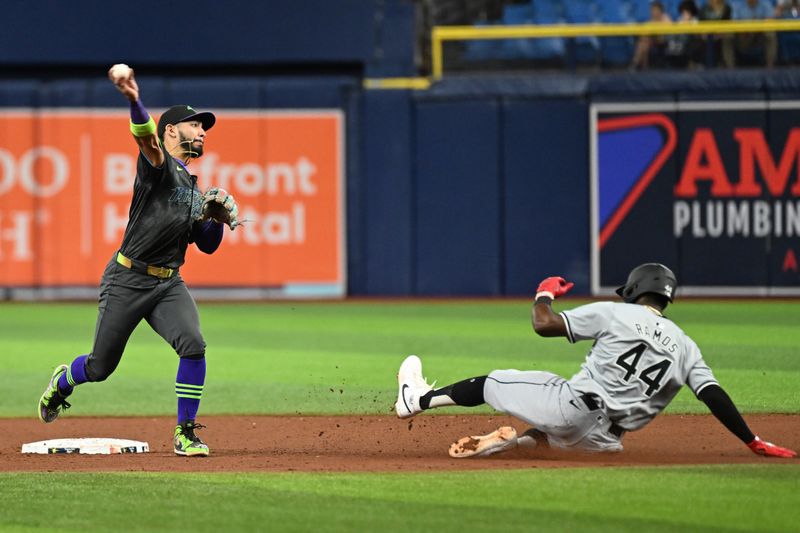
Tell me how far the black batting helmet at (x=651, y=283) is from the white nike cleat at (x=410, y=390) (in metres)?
1.24

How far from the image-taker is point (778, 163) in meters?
18.5

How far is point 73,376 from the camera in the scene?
7.48 meters

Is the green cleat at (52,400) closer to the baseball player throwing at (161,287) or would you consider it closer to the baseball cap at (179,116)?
the baseball player throwing at (161,287)

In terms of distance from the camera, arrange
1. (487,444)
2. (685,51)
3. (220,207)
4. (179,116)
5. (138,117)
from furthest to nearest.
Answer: (685,51) < (179,116) < (220,207) < (487,444) < (138,117)

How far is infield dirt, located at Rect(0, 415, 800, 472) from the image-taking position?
6844mm

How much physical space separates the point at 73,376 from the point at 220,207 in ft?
4.39

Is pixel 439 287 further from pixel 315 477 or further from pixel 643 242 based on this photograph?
pixel 315 477

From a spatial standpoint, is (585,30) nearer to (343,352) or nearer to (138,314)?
(343,352)

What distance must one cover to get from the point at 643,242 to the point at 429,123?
3538 millimetres

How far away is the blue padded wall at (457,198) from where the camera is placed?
19297 mm

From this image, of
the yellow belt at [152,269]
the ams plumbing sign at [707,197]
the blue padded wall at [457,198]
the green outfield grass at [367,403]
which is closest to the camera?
the green outfield grass at [367,403]

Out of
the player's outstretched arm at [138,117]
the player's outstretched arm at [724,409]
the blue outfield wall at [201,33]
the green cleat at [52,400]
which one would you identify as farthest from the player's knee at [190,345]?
the blue outfield wall at [201,33]

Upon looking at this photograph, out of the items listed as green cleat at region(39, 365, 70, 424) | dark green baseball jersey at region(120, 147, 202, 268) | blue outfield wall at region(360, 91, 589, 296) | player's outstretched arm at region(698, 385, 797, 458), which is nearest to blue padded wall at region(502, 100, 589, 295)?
blue outfield wall at region(360, 91, 589, 296)

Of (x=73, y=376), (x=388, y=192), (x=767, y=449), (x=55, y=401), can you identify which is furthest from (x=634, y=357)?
(x=388, y=192)
